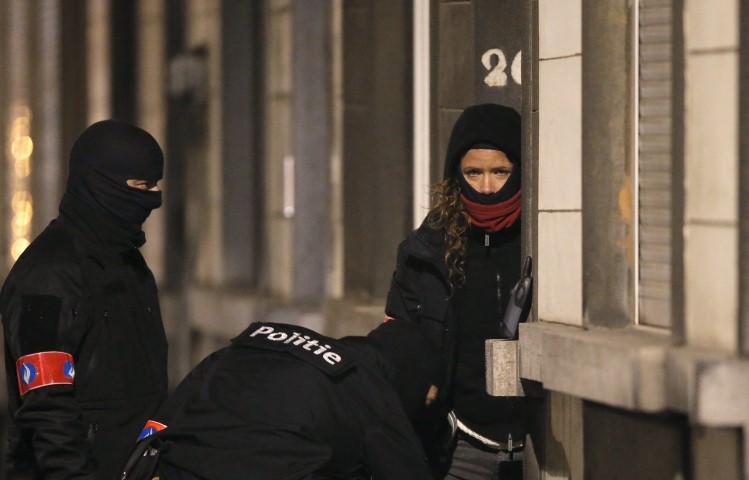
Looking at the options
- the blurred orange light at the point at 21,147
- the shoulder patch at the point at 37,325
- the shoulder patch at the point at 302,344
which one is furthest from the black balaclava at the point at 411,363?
the blurred orange light at the point at 21,147

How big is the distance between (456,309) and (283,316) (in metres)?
5.68

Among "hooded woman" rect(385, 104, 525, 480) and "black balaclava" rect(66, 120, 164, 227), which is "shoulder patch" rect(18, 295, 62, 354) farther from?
"hooded woman" rect(385, 104, 525, 480)

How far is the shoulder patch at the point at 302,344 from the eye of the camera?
209 inches

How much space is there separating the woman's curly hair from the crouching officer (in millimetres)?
1162

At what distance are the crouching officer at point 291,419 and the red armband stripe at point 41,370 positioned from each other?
14.0 inches

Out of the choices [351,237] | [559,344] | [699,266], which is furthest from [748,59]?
[351,237]

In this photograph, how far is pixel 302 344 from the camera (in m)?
5.41

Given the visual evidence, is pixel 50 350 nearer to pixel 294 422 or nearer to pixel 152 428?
pixel 152 428

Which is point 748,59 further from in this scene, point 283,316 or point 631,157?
point 283,316

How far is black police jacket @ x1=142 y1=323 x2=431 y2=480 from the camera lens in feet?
17.3

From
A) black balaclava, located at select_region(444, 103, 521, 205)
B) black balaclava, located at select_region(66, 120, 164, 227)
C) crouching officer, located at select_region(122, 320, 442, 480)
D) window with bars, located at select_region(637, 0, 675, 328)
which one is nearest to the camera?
crouching officer, located at select_region(122, 320, 442, 480)

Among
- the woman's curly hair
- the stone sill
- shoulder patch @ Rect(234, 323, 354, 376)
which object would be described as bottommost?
the stone sill

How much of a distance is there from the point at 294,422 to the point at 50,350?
877 millimetres

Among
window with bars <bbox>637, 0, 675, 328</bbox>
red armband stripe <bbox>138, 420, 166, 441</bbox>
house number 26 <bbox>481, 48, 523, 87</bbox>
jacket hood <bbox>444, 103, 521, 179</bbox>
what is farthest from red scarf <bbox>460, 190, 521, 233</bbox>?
red armband stripe <bbox>138, 420, 166, 441</bbox>
